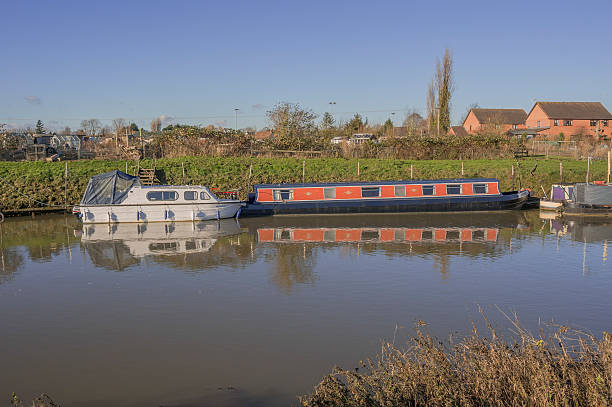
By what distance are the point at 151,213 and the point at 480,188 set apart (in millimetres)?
16902

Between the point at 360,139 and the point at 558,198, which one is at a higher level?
the point at 360,139

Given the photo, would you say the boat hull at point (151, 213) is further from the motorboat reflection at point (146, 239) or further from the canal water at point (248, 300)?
the canal water at point (248, 300)

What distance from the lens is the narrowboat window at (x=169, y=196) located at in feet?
75.5

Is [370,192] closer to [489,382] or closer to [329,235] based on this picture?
[329,235]

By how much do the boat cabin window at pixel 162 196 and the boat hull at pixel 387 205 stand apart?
3690 millimetres

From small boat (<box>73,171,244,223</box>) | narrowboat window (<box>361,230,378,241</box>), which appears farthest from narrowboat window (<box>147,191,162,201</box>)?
narrowboat window (<box>361,230,378,241</box>)

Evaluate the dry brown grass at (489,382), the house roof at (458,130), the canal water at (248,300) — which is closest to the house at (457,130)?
the house roof at (458,130)

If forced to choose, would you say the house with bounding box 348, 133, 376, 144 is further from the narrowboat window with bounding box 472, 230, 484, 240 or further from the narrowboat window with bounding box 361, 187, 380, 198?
the narrowboat window with bounding box 472, 230, 484, 240

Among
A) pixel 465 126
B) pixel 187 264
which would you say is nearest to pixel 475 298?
pixel 187 264

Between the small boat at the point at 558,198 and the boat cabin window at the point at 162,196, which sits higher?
the boat cabin window at the point at 162,196

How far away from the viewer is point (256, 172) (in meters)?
31.4

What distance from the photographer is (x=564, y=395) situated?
5.33 m

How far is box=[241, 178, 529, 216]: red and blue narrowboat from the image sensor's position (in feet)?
82.6

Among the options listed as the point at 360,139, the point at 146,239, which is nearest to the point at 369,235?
the point at 146,239
